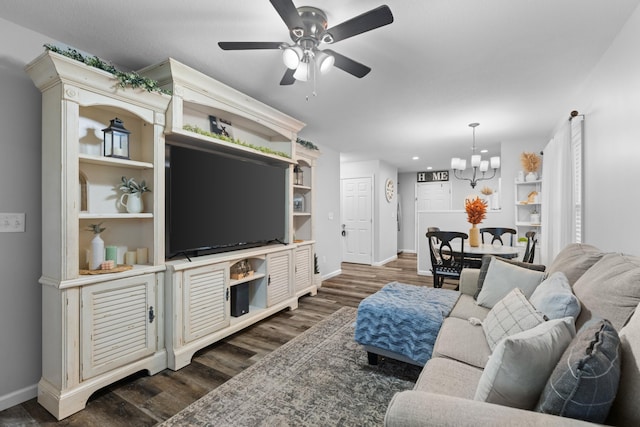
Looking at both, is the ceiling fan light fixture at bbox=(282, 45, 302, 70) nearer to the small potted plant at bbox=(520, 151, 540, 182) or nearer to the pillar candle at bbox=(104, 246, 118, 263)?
the pillar candle at bbox=(104, 246, 118, 263)

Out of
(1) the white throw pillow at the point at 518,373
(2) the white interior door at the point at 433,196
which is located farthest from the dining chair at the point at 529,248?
(2) the white interior door at the point at 433,196

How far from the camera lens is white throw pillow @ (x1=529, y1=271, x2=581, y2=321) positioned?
1.39 meters

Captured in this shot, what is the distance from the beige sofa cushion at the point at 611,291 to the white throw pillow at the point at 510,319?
182 mm

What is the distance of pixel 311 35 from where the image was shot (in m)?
1.77

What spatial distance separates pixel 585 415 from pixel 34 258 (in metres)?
2.89

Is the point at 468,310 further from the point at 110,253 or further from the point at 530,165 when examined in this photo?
the point at 530,165

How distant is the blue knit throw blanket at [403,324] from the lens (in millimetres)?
1978

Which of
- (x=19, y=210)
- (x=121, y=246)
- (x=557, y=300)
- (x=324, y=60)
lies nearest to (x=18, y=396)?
(x=121, y=246)

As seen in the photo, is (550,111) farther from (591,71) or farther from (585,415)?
(585,415)

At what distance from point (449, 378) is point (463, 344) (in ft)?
1.21

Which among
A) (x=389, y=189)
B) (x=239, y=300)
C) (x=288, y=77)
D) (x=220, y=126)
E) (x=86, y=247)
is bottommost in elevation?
(x=239, y=300)

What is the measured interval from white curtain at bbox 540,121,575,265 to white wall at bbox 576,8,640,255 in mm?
233

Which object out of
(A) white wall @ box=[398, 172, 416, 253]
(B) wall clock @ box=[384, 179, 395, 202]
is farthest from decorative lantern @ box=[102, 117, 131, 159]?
(A) white wall @ box=[398, 172, 416, 253]

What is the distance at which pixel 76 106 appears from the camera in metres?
1.86
